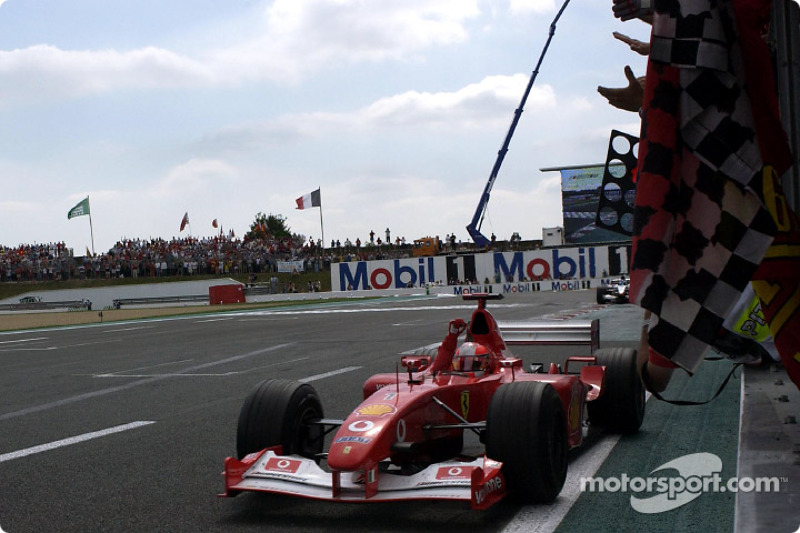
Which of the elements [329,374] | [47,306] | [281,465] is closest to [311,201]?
[47,306]

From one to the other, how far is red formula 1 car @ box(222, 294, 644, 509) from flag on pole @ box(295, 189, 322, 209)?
162ft

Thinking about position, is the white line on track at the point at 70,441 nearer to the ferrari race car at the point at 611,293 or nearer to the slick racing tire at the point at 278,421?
the slick racing tire at the point at 278,421

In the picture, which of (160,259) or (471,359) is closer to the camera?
(471,359)

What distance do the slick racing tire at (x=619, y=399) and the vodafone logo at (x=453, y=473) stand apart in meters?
2.40

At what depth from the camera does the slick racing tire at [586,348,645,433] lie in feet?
20.5

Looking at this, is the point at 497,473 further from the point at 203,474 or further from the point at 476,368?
the point at 203,474

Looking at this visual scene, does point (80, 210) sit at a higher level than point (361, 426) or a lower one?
higher

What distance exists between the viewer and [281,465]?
4.60 metres

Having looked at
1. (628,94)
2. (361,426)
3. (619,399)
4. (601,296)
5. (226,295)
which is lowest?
(601,296)

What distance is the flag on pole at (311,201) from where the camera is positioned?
55125 millimetres

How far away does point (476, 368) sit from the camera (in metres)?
5.70

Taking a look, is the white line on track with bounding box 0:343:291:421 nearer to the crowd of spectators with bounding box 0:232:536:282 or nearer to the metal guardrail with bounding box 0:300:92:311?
the metal guardrail with bounding box 0:300:92:311

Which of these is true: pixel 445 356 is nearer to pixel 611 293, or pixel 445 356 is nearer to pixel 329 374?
pixel 329 374

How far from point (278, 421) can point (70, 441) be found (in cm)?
306
